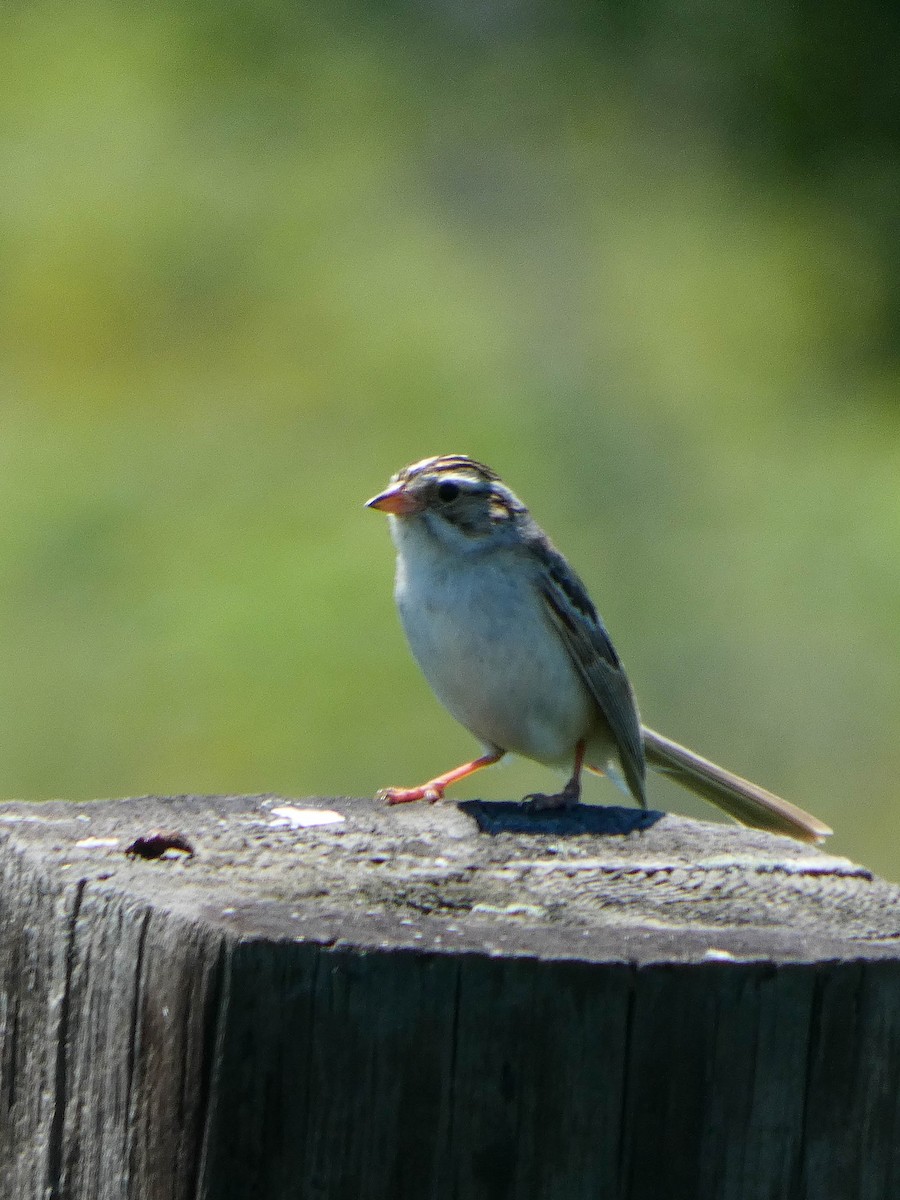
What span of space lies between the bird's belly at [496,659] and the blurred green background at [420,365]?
10.9 feet

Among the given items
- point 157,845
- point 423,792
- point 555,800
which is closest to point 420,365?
point 423,792

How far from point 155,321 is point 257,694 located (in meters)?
4.52

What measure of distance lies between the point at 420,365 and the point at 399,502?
7.86 metres

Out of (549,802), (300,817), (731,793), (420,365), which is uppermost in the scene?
(420,365)

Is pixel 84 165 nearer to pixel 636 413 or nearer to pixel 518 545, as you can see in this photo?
pixel 636 413

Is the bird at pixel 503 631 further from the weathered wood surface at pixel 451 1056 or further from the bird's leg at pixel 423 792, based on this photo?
the weathered wood surface at pixel 451 1056

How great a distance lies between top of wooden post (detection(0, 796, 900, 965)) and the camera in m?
2.39

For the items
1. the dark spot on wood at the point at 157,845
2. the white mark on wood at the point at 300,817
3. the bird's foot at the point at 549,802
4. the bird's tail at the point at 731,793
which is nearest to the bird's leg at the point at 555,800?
the bird's foot at the point at 549,802

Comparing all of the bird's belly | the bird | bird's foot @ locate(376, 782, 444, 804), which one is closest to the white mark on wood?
bird's foot @ locate(376, 782, 444, 804)

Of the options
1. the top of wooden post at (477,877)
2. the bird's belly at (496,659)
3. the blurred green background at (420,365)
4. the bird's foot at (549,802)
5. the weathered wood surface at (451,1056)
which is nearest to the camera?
the weathered wood surface at (451,1056)

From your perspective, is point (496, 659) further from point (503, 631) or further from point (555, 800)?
point (555, 800)

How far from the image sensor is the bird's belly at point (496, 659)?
15.9 feet

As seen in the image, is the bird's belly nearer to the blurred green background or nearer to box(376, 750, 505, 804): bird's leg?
box(376, 750, 505, 804): bird's leg

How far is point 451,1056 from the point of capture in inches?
87.4
